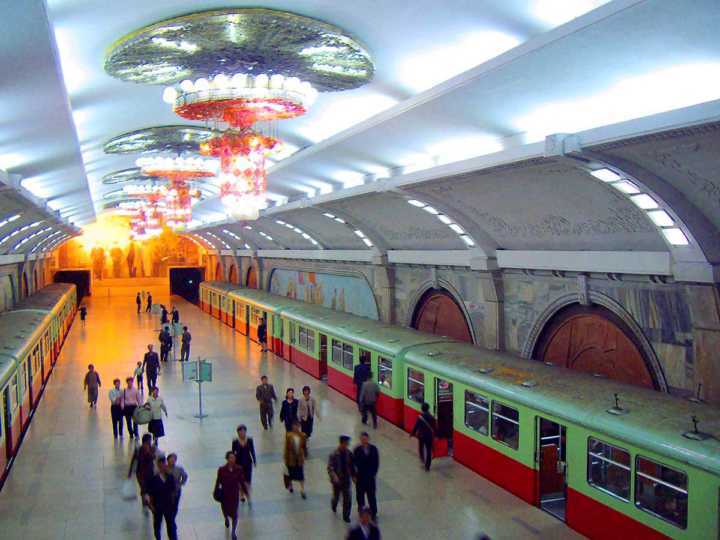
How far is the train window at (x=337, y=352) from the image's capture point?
54.7ft

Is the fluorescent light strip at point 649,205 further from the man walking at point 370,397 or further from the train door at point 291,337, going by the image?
the train door at point 291,337

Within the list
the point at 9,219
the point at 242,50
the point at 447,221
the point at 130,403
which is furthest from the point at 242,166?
the point at 9,219

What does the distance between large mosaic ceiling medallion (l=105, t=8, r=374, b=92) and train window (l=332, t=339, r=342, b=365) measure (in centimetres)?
814

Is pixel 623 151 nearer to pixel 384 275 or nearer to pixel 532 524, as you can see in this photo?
pixel 532 524

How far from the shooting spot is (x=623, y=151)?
772cm

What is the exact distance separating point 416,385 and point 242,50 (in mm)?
6696

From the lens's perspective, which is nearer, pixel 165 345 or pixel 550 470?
pixel 550 470

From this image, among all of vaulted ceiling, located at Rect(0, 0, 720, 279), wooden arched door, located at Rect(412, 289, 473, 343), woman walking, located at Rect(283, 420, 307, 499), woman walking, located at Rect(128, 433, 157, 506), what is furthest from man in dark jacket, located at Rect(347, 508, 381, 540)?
wooden arched door, located at Rect(412, 289, 473, 343)

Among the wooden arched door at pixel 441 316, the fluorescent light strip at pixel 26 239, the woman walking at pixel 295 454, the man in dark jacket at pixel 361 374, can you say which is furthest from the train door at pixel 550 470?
the fluorescent light strip at pixel 26 239

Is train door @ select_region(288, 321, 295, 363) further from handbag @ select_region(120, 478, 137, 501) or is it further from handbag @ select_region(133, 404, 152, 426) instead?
handbag @ select_region(120, 478, 137, 501)

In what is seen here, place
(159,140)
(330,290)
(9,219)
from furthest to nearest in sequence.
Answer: (330,290) < (9,219) < (159,140)

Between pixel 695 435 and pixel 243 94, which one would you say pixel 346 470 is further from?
pixel 243 94

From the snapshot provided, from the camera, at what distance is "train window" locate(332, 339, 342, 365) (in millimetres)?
16688

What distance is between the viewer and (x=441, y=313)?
16594 mm
